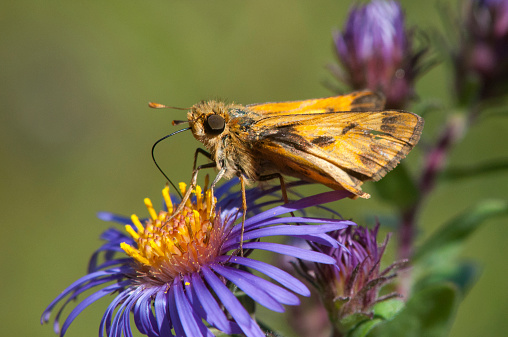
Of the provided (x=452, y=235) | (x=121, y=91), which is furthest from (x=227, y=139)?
(x=121, y=91)

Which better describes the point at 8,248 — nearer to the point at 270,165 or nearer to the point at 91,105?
the point at 91,105

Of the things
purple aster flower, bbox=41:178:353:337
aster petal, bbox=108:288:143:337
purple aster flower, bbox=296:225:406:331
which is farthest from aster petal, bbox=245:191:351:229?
aster petal, bbox=108:288:143:337

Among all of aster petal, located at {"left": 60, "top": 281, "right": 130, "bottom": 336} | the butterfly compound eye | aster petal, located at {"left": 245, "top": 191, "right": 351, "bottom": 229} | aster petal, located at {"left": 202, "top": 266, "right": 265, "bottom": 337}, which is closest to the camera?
aster petal, located at {"left": 202, "top": 266, "right": 265, "bottom": 337}

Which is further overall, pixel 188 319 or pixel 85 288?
pixel 85 288

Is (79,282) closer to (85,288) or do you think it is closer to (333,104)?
(85,288)

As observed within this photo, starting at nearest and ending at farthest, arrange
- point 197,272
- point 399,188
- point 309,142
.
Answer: point 197,272 < point 309,142 < point 399,188

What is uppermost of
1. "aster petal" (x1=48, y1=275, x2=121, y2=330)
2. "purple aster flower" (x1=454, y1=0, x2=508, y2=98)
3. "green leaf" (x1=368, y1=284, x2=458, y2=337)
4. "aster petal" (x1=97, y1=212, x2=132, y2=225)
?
"aster petal" (x1=97, y1=212, x2=132, y2=225)

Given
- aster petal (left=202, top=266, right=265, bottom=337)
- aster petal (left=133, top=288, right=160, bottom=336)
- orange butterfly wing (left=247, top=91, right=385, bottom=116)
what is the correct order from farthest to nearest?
1. orange butterfly wing (left=247, top=91, right=385, bottom=116)
2. aster petal (left=133, top=288, right=160, bottom=336)
3. aster petal (left=202, top=266, right=265, bottom=337)

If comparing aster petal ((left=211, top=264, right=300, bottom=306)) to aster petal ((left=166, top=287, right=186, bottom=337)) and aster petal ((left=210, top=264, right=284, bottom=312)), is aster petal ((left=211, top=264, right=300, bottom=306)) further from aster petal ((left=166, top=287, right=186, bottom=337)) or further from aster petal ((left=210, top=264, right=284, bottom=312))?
aster petal ((left=166, top=287, right=186, bottom=337))

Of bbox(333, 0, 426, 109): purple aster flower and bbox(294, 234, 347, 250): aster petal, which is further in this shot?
bbox(333, 0, 426, 109): purple aster flower

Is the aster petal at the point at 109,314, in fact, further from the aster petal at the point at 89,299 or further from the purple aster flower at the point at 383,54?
the purple aster flower at the point at 383,54
